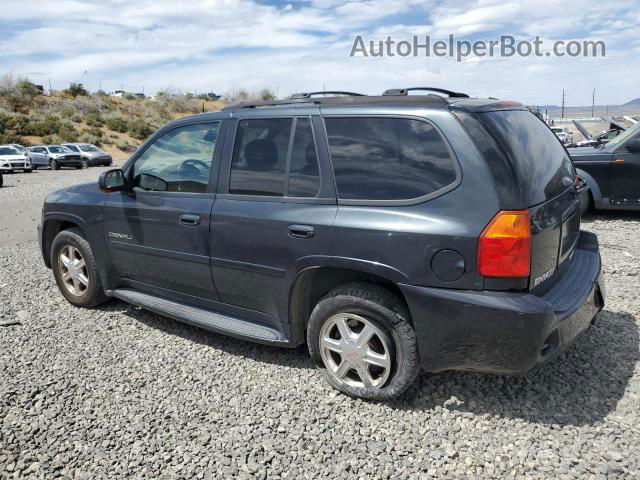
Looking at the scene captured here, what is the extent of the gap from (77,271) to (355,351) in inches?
121

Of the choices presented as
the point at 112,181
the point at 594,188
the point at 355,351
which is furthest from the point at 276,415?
the point at 594,188

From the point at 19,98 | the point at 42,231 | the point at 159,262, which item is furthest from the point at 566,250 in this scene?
the point at 19,98

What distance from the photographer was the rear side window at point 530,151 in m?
3.02

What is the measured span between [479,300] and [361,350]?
84cm

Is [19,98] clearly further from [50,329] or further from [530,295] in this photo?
[530,295]

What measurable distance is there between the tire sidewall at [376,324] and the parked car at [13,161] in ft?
88.8

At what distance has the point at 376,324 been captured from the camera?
3.26m

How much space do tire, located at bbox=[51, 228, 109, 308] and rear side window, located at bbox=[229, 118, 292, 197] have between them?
6.21 feet

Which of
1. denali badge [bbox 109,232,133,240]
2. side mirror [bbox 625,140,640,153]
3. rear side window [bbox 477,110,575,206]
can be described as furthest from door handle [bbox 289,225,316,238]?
side mirror [bbox 625,140,640,153]

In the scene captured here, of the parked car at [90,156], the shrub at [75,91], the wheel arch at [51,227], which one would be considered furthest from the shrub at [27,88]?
the wheel arch at [51,227]

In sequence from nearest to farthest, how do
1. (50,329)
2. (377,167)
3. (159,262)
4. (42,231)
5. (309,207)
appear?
(377,167)
(309,207)
(159,262)
(50,329)
(42,231)

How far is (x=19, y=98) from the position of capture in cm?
4984

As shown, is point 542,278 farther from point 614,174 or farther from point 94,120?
point 94,120

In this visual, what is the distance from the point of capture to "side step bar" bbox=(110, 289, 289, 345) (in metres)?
3.73
